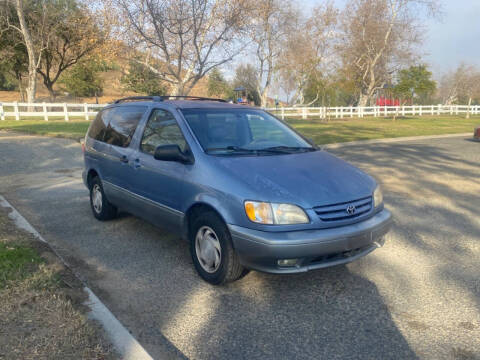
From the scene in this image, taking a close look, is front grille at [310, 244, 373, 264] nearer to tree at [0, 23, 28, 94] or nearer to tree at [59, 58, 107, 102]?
tree at [0, 23, 28, 94]

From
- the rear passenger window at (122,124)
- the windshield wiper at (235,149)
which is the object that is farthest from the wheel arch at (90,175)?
the windshield wiper at (235,149)

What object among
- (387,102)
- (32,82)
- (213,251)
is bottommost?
(213,251)

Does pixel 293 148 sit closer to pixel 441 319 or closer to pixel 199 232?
pixel 199 232

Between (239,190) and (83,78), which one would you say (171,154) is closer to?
(239,190)

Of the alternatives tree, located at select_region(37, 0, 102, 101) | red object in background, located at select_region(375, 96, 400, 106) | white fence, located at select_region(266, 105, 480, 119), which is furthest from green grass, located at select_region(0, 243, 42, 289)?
red object in background, located at select_region(375, 96, 400, 106)

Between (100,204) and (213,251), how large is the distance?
264 cm

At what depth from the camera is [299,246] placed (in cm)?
321

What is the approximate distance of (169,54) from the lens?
736 inches

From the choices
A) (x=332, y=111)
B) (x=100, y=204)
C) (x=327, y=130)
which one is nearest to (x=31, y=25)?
(x=327, y=130)

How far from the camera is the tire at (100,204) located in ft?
18.2

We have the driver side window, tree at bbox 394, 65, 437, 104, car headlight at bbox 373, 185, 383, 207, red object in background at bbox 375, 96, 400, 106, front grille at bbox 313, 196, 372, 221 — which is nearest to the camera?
front grille at bbox 313, 196, 372, 221

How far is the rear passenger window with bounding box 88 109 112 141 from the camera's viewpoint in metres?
5.68

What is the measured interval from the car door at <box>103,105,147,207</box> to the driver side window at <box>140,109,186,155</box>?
0.25 meters

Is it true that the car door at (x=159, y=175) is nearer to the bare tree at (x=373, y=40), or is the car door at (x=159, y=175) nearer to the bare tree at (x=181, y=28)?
the bare tree at (x=181, y=28)
